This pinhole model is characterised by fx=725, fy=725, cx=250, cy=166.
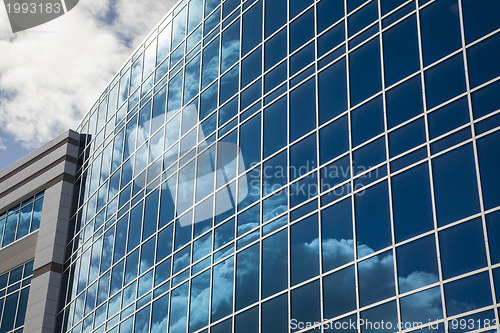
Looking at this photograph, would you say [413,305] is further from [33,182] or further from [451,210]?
[33,182]

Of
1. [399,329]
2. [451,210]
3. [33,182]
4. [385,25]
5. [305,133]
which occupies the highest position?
[33,182]

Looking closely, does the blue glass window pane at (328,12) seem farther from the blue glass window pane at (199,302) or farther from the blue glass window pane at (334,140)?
the blue glass window pane at (199,302)

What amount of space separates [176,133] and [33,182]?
16257 millimetres

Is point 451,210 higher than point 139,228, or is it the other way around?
point 139,228

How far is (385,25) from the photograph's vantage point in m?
24.0

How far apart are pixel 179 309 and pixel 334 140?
9.70 meters

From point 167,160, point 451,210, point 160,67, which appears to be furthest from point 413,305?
point 160,67

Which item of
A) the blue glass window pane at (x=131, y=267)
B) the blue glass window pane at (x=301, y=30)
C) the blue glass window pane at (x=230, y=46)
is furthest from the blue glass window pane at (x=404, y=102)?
the blue glass window pane at (x=131, y=267)

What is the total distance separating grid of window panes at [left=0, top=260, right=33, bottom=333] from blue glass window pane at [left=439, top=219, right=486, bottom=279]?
2903 cm

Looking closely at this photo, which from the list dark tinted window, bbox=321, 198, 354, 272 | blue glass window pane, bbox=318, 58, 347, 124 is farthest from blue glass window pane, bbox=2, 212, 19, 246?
dark tinted window, bbox=321, 198, 354, 272

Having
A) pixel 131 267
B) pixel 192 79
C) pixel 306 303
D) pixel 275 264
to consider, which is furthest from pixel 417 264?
pixel 192 79

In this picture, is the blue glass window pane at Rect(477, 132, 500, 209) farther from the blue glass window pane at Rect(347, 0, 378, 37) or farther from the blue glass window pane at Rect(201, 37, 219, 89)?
the blue glass window pane at Rect(201, 37, 219, 89)

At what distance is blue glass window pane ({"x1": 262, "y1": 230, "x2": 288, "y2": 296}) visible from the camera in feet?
79.2

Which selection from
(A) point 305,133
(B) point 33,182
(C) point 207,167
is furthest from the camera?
(B) point 33,182
